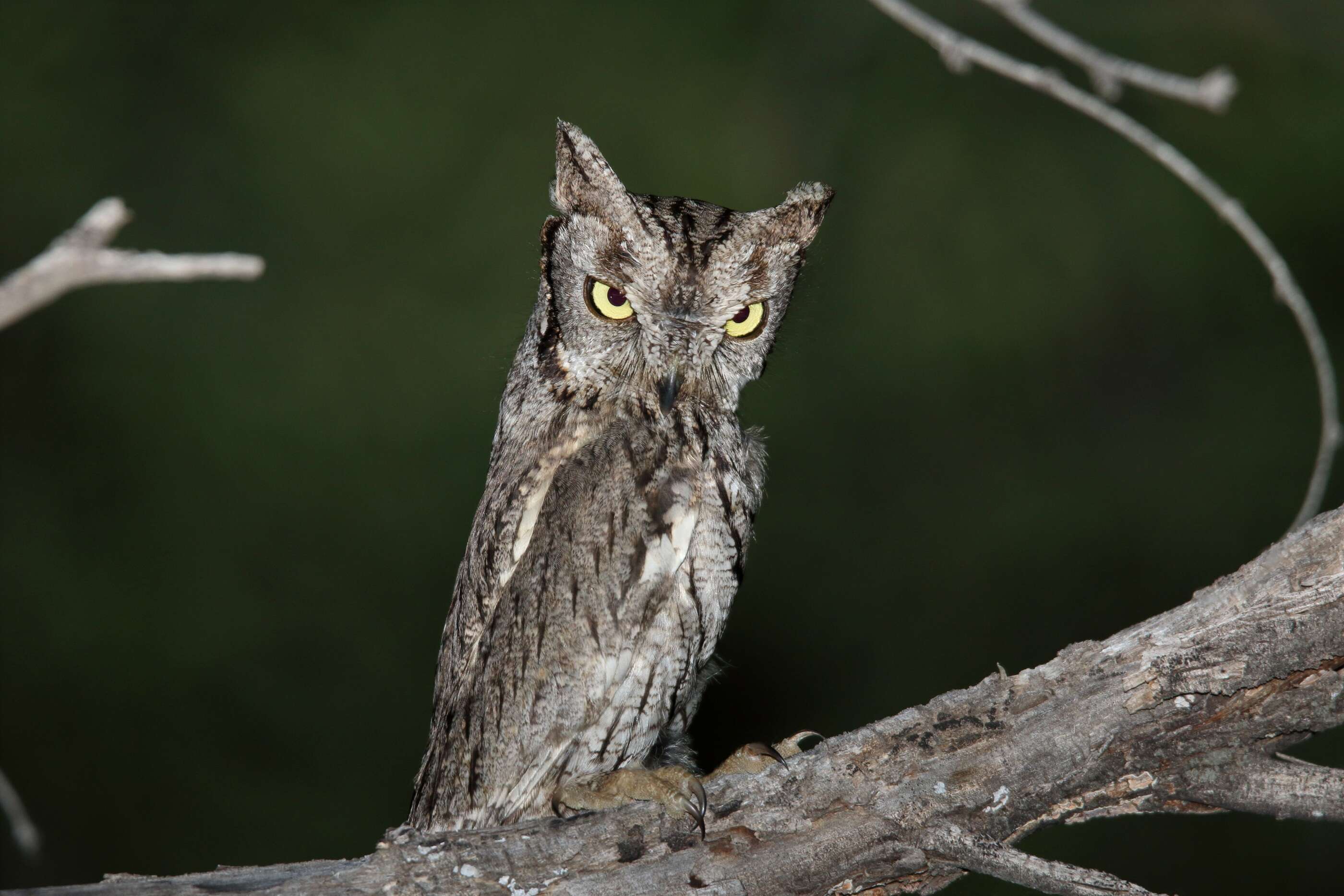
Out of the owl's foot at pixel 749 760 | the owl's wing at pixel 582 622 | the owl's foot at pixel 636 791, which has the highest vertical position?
the owl's wing at pixel 582 622

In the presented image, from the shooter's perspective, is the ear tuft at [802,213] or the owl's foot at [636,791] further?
the ear tuft at [802,213]

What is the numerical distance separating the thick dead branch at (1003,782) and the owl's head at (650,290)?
0.55m

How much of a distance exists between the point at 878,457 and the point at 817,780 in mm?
2308

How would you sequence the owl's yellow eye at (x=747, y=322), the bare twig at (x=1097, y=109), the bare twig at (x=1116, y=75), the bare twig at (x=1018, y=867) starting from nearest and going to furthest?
the bare twig at (x=1116, y=75) → the bare twig at (x=1097, y=109) → the bare twig at (x=1018, y=867) → the owl's yellow eye at (x=747, y=322)

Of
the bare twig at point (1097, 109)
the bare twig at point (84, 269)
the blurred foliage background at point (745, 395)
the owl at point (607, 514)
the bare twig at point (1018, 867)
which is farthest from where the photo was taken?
the blurred foliage background at point (745, 395)

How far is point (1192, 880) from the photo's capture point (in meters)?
3.39

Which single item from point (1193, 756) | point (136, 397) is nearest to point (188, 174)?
point (136, 397)

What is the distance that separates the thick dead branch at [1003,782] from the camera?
4.17ft

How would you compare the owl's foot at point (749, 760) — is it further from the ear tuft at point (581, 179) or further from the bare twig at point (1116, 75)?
the bare twig at point (1116, 75)

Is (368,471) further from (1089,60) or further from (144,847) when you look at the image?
(1089,60)

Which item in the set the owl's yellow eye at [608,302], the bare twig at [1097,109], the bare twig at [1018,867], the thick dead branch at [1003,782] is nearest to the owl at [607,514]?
the owl's yellow eye at [608,302]

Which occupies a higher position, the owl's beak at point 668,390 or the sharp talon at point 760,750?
the owl's beak at point 668,390

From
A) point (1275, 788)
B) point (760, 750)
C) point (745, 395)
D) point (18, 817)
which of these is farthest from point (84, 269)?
point (745, 395)

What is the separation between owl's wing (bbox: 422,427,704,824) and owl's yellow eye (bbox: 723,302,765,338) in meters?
0.20
